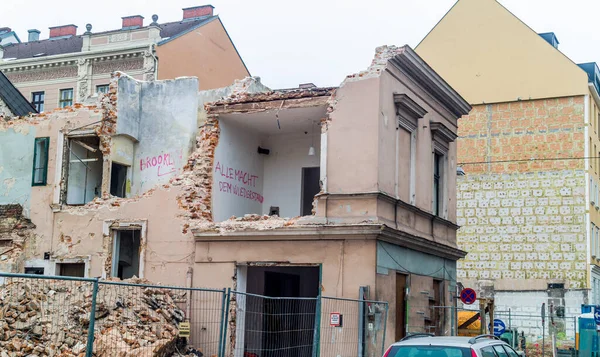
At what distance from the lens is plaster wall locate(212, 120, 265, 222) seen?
20.5 meters

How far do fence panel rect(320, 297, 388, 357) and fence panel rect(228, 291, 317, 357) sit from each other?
44 centimetres

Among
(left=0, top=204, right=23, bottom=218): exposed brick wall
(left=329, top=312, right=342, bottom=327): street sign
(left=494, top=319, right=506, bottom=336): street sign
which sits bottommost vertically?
(left=494, top=319, right=506, bottom=336): street sign

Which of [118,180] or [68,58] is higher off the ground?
[68,58]

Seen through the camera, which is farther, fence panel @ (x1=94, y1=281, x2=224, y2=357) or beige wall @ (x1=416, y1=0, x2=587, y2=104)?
beige wall @ (x1=416, y1=0, x2=587, y2=104)

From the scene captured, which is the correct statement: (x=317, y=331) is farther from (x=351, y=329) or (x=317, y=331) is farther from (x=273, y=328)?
(x=351, y=329)

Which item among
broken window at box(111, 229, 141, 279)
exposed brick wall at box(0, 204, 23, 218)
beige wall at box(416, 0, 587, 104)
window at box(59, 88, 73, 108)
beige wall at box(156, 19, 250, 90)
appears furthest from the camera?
window at box(59, 88, 73, 108)

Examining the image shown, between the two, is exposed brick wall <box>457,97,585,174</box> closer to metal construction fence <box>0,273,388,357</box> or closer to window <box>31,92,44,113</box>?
metal construction fence <box>0,273,388,357</box>

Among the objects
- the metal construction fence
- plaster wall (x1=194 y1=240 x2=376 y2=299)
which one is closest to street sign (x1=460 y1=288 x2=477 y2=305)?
the metal construction fence

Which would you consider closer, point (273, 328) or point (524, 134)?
point (273, 328)

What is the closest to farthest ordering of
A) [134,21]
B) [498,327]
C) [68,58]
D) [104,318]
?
[104,318] → [498,327] → [68,58] → [134,21]

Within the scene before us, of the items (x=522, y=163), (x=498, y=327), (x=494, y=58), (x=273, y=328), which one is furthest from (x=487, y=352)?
(x=494, y=58)

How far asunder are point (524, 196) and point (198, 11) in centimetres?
2338

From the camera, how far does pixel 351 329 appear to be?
17.2 metres

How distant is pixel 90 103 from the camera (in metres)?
22.2
